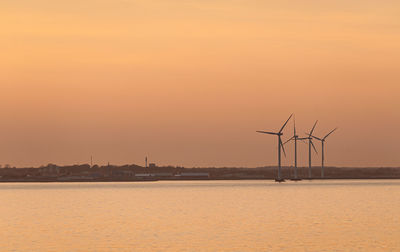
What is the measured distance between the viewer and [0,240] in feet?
243

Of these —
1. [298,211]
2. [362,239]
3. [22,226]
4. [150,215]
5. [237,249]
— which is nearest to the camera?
[237,249]

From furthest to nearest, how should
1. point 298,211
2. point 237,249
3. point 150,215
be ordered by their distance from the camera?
point 298,211, point 150,215, point 237,249

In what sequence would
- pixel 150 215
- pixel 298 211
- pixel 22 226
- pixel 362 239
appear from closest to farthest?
1. pixel 362 239
2. pixel 22 226
3. pixel 150 215
4. pixel 298 211

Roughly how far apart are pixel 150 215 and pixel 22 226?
75.7 feet

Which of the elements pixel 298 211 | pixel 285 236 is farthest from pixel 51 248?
pixel 298 211

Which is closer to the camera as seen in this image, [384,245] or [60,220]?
[384,245]

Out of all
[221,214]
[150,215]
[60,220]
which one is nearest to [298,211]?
[221,214]

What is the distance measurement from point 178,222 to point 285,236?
76.8 ft

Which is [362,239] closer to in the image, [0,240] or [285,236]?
[285,236]

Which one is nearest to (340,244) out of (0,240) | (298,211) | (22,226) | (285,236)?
(285,236)

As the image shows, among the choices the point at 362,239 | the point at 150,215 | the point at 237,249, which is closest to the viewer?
the point at 237,249

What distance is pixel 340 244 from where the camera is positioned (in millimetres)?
68375

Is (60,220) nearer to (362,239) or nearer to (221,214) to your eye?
(221,214)

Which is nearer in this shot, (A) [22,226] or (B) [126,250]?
(B) [126,250]
